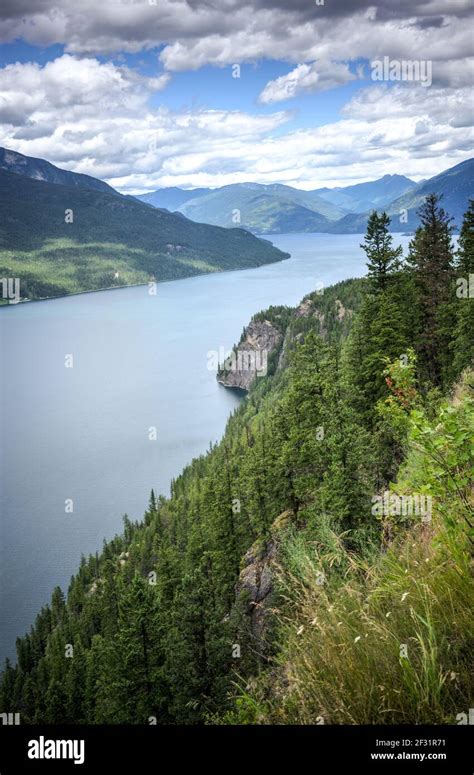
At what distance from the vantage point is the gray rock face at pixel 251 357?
535 feet

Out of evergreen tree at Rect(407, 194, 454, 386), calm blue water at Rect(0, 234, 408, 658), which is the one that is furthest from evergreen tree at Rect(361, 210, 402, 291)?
calm blue water at Rect(0, 234, 408, 658)

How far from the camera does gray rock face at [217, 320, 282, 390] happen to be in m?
163

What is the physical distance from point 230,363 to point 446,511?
6202 inches

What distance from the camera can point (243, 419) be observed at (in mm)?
119750

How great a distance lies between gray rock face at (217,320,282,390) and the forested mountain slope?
87.3 m

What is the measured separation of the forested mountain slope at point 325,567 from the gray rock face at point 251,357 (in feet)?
286

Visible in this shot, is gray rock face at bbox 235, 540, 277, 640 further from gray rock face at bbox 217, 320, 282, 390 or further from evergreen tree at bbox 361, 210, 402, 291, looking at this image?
gray rock face at bbox 217, 320, 282, 390

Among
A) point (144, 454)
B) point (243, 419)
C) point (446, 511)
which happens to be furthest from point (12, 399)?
point (446, 511)

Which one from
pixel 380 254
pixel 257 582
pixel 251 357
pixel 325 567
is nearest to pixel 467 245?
pixel 380 254

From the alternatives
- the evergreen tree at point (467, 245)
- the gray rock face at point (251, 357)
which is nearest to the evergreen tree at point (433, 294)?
the evergreen tree at point (467, 245)

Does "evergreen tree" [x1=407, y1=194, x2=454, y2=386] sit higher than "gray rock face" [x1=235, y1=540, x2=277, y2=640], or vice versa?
"evergreen tree" [x1=407, y1=194, x2=454, y2=386]

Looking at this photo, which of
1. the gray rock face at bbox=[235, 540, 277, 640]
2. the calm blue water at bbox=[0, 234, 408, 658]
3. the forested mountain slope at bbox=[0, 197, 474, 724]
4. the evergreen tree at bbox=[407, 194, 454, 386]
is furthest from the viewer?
the calm blue water at bbox=[0, 234, 408, 658]

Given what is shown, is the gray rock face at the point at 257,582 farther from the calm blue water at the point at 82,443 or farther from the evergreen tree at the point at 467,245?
the calm blue water at the point at 82,443

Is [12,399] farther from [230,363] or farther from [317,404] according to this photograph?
[317,404]
